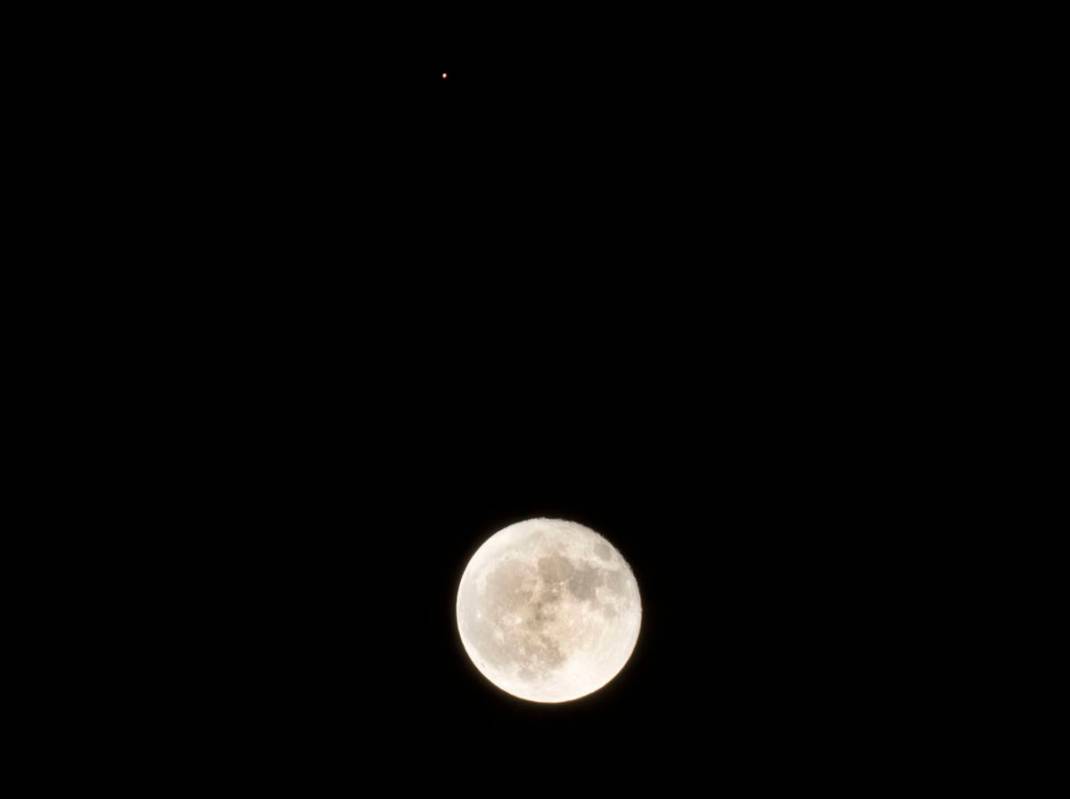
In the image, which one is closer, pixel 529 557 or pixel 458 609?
pixel 529 557

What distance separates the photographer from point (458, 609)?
4.52m

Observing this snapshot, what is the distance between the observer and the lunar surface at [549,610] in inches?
161

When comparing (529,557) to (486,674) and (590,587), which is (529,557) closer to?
(590,587)

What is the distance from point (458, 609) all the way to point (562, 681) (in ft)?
2.39

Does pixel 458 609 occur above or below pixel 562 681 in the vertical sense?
above

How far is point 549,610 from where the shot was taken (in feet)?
13.4

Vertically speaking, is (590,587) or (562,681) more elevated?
(590,587)

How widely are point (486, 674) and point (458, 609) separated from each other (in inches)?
15.5

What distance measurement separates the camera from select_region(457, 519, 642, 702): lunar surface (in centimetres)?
410

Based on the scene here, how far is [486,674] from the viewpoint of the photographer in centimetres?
438

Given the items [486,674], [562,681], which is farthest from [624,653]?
[486,674]

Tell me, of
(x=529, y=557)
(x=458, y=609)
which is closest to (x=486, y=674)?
(x=458, y=609)

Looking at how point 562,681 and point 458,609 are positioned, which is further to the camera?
point 458,609

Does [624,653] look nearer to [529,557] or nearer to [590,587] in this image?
[590,587]
